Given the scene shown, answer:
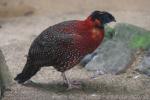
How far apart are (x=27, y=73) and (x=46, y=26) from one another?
244 centimetres

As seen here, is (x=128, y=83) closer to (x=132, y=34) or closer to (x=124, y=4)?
(x=132, y=34)

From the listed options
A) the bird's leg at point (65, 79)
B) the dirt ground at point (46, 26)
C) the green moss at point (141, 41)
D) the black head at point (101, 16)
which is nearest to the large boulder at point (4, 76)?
the dirt ground at point (46, 26)

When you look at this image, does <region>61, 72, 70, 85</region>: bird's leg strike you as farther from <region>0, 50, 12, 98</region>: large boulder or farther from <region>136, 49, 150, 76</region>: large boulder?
<region>136, 49, 150, 76</region>: large boulder

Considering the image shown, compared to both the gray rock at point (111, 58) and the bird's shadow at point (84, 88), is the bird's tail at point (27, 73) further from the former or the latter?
the gray rock at point (111, 58)

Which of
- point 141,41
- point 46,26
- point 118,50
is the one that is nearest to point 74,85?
point 118,50

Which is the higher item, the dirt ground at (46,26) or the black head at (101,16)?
the black head at (101,16)

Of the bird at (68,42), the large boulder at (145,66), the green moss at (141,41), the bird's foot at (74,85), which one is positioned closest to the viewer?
the bird at (68,42)

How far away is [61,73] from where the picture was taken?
22.2ft

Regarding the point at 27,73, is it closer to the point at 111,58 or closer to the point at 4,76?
the point at 4,76

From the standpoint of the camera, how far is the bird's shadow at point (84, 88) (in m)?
6.45

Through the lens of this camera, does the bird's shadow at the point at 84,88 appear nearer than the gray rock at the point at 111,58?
Yes

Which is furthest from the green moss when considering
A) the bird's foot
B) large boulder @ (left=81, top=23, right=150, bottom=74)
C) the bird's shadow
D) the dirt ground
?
the bird's foot

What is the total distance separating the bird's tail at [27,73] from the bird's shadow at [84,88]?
0.26ft

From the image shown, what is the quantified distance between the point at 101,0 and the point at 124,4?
0.33m
